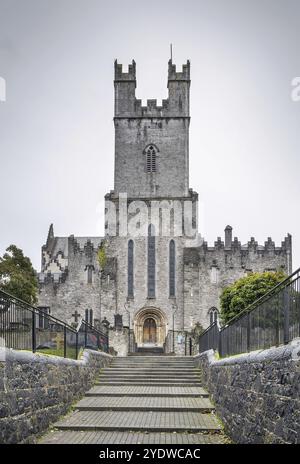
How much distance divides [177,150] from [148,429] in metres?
34.5

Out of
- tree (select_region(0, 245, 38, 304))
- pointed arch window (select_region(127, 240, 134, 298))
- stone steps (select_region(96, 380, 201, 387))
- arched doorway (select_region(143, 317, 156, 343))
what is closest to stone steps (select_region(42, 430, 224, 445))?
stone steps (select_region(96, 380, 201, 387))

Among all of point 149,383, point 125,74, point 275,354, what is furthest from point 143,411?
point 125,74

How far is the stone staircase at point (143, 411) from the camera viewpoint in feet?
36.7

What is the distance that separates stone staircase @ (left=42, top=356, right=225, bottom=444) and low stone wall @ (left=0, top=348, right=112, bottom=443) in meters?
0.36

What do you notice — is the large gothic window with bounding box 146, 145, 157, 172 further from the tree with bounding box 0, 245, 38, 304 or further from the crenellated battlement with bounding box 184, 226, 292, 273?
the tree with bounding box 0, 245, 38, 304

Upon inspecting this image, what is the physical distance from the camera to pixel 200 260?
4362 cm

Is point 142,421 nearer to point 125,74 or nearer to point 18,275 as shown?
point 18,275

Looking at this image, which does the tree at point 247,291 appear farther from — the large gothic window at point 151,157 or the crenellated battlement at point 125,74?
the crenellated battlement at point 125,74

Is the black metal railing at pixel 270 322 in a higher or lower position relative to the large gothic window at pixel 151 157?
lower

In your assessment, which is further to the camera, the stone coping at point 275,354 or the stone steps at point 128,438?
A: the stone steps at point 128,438

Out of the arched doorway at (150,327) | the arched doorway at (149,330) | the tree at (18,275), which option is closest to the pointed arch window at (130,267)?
the arched doorway at (150,327)

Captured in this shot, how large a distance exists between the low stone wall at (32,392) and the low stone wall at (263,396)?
3.32 meters
